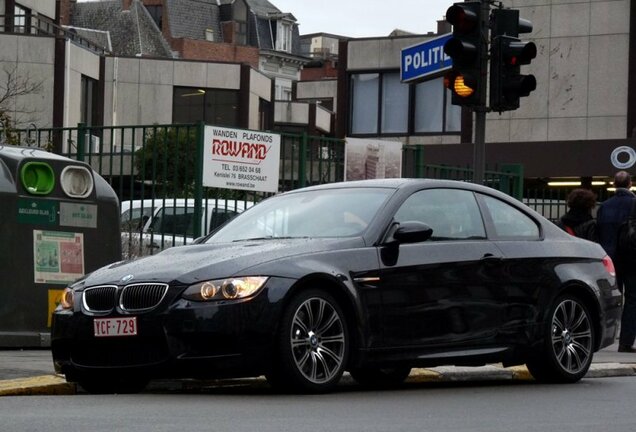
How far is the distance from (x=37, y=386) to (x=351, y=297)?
6.60ft

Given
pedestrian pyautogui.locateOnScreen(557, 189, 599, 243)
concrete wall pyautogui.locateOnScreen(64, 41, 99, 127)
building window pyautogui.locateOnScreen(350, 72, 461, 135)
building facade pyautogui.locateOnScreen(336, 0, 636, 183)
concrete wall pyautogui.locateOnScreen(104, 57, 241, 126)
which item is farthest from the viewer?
concrete wall pyautogui.locateOnScreen(104, 57, 241, 126)

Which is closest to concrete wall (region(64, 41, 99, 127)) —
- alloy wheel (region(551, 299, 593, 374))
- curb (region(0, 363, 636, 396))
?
curb (region(0, 363, 636, 396))

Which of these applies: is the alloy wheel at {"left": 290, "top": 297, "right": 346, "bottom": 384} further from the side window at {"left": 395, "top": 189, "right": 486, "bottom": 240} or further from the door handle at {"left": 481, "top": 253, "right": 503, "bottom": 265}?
the door handle at {"left": 481, "top": 253, "right": 503, "bottom": 265}

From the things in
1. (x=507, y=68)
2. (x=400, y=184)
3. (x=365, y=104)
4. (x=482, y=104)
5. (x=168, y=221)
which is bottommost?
(x=168, y=221)

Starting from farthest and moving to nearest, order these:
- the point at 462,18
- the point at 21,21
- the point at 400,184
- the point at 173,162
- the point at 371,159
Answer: the point at 21,21 → the point at 371,159 → the point at 173,162 → the point at 462,18 → the point at 400,184

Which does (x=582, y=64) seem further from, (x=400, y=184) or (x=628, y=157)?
(x=400, y=184)

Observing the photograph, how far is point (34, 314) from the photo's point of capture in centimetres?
1265

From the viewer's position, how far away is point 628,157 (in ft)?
113

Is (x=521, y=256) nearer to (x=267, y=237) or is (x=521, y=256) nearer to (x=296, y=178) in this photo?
(x=267, y=237)

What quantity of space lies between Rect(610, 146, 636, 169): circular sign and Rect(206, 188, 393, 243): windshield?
24.1m

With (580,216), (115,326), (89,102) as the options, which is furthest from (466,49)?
(89,102)

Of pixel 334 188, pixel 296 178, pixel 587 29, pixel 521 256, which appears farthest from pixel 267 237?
pixel 587 29

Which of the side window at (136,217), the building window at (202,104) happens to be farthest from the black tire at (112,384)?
the building window at (202,104)

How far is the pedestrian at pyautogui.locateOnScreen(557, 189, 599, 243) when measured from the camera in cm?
1537
